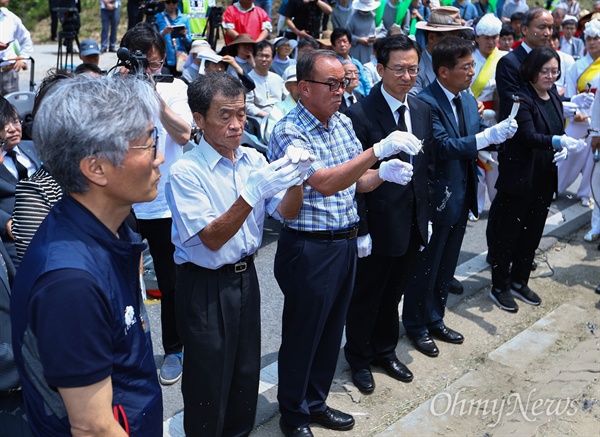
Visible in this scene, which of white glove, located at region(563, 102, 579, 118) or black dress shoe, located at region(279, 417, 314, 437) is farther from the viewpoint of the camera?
white glove, located at region(563, 102, 579, 118)

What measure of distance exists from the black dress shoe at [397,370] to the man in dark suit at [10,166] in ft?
8.08

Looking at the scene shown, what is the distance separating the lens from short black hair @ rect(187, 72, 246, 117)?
3.28 meters

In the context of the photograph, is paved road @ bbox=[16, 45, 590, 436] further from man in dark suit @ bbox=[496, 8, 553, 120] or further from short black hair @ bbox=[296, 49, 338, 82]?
short black hair @ bbox=[296, 49, 338, 82]

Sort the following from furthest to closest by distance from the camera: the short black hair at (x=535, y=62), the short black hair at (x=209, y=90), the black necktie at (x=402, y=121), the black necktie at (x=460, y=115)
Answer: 1. the short black hair at (x=535, y=62)
2. the black necktie at (x=460, y=115)
3. the black necktie at (x=402, y=121)
4. the short black hair at (x=209, y=90)

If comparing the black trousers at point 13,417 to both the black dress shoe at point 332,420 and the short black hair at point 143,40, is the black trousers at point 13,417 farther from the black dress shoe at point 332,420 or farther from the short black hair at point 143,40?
the short black hair at point 143,40

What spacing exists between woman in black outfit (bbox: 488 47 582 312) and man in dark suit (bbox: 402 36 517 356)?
1.87 ft

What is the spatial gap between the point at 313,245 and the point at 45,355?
2.02m

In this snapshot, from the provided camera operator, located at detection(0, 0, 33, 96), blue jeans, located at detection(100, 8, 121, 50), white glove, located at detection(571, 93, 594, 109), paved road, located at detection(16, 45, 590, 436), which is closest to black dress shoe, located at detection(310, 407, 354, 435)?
paved road, located at detection(16, 45, 590, 436)

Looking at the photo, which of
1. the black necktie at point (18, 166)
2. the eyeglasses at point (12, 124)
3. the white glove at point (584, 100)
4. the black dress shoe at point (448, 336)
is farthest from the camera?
the white glove at point (584, 100)

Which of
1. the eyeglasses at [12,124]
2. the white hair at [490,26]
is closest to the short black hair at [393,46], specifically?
the eyeglasses at [12,124]

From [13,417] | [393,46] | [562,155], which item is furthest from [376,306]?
[13,417]

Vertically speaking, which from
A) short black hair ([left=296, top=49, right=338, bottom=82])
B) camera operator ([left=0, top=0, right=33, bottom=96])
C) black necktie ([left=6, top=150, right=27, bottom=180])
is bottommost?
camera operator ([left=0, top=0, right=33, bottom=96])

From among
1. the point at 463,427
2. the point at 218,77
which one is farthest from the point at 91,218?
the point at 463,427

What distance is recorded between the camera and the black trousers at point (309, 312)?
3750mm
